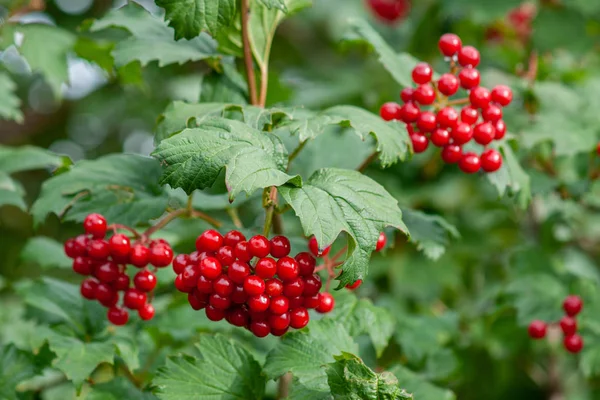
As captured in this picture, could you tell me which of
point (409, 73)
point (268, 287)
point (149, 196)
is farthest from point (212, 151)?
point (409, 73)

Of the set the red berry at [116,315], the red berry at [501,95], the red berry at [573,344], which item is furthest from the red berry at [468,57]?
the red berry at [116,315]

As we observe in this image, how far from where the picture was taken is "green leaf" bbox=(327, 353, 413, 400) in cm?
137

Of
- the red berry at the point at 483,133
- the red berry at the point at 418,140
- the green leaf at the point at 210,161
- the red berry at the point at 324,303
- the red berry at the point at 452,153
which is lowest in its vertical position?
the red berry at the point at 324,303

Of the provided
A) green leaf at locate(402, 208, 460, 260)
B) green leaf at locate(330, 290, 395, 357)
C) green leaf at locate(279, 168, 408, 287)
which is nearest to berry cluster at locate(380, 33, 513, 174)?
green leaf at locate(402, 208, 460, 260)

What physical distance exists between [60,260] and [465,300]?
6.46ft

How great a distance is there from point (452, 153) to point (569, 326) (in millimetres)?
862

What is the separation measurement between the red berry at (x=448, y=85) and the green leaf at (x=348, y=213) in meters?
0.44

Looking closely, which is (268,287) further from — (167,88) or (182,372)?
(167,88)

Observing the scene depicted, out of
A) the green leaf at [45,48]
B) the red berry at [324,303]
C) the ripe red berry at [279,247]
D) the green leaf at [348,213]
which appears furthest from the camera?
the green leaf at [45,48]

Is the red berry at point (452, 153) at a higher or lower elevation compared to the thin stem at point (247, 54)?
lower

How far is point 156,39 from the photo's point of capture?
1.85m

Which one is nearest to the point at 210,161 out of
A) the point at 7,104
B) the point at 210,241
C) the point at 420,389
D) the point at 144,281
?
the point at 210,241

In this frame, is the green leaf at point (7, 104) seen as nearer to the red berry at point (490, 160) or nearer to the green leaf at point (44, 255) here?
the green leaf at point (44, 255)

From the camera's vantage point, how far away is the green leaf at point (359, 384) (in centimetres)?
137
